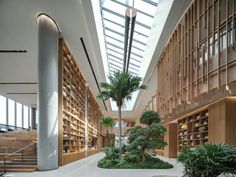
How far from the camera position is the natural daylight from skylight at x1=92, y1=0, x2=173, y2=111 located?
33.0 feet

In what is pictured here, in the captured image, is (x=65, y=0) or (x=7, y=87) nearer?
(x=65, y=0)

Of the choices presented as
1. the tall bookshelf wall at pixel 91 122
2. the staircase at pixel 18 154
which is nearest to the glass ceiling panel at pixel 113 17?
the staircase at pixel 18 154

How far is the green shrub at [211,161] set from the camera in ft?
15.0

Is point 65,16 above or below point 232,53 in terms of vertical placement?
above

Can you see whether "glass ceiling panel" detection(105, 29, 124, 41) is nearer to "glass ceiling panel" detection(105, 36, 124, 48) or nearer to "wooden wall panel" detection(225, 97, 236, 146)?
"glass ceiling panel" detection(105, 36, 124, 48)

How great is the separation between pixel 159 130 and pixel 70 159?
4278mm

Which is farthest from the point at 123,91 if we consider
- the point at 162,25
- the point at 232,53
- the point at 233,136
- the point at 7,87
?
the point at 7,87

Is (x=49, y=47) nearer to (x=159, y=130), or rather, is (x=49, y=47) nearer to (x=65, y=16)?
(x=65, y=16)

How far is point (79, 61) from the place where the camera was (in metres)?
14.4

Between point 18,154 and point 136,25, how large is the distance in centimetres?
685

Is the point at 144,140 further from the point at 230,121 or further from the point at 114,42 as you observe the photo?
the point at 114,42

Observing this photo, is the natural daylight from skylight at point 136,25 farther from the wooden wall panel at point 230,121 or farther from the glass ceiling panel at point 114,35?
the wooden wall panel at point 230,121

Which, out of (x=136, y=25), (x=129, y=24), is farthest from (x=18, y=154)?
(x=136, y=25)

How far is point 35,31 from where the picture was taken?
404 inches
